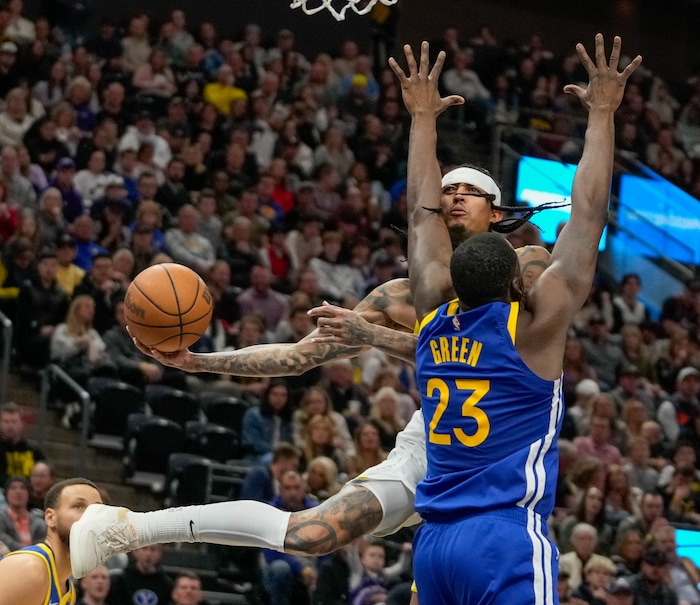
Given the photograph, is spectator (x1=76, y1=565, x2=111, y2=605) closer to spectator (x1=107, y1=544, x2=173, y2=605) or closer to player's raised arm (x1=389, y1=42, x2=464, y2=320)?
spectator (x1=107, y1=544, x2=173, y2=605)

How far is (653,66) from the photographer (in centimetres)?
2175

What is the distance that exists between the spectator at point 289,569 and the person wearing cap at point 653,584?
8.18ft

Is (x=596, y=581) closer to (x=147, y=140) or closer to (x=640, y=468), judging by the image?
(x=640, y=468)

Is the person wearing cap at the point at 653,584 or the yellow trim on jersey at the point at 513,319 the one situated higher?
the yellow trim on jersey at the point at 513,319

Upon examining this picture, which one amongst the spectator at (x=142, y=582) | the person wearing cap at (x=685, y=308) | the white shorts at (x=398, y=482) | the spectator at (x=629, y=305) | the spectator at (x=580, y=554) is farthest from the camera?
the person wearing cap at (x=685, y=308)

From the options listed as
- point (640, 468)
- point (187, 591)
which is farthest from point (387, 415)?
point (187, 591)

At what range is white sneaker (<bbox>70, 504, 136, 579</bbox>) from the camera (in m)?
5.22

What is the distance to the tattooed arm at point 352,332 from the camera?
5.27 metres

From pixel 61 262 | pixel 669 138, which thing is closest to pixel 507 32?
pixel 669 138

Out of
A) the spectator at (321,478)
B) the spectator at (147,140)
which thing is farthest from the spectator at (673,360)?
the spectator at (147,140)

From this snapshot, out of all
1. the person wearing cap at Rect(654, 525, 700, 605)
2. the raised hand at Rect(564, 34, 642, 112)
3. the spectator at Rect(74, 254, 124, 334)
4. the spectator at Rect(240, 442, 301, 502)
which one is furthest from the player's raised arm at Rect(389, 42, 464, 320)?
the spectator at Rect(74, 254, 124, 334)

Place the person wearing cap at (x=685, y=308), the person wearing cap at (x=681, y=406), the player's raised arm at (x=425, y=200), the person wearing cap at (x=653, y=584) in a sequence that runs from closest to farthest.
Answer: the player's raised arm at (x=425, y=200)
the person wearing cap at (x=653, y=584)
the person wearing cap at (x=681, y=406)
the person wearing cap at (x=685, y=308)

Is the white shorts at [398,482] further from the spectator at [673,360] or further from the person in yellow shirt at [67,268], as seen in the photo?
the spectator at [673,360]

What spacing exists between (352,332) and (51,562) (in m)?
1.79
